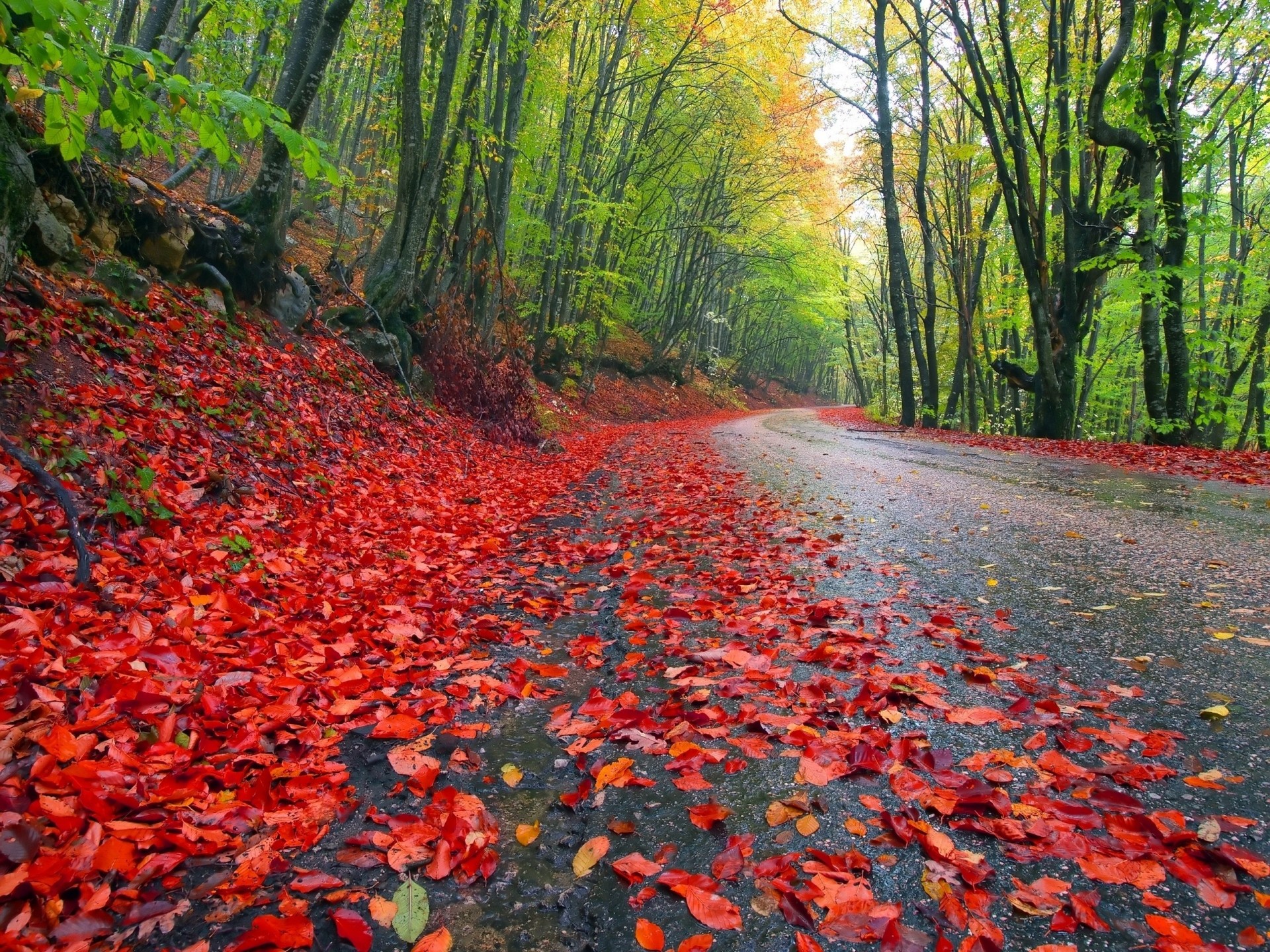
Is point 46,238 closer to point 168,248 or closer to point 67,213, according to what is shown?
point 67,213

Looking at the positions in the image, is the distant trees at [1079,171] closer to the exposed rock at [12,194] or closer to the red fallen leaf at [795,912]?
the red fallen leaf at [795,912]

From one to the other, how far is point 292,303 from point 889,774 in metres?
7.58

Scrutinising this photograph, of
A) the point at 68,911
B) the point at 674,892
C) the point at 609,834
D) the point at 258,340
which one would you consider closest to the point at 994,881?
the point at 674,892

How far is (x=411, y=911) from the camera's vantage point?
60.2 inches

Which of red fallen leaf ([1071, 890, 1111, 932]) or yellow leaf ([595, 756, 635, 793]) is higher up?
red fallen leaf ([1071, 890, 1111, 932])

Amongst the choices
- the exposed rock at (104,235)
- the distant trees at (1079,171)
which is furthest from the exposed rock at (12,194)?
the distant trees at (1079,171)

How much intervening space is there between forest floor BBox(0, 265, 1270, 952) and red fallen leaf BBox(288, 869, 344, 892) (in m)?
0.01

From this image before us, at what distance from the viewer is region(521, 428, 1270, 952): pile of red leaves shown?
4.52 feet

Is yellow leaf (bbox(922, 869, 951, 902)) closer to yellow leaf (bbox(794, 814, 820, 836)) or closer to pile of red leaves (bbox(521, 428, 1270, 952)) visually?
pile of red leaves (bbox(521, 428, 1270, 952))

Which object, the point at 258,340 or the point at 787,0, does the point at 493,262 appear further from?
the point at 787,0

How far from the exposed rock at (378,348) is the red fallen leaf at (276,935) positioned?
24.9 ft

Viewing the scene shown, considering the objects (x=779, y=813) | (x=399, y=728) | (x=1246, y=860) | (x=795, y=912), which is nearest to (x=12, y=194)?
(x=399, y=728)

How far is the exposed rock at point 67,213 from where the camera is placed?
452 centimetres

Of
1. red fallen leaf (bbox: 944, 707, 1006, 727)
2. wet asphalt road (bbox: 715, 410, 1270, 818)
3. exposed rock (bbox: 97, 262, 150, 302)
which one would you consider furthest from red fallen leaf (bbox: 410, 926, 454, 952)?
exposed rock (bbox: 97, 262, 150, 302)
